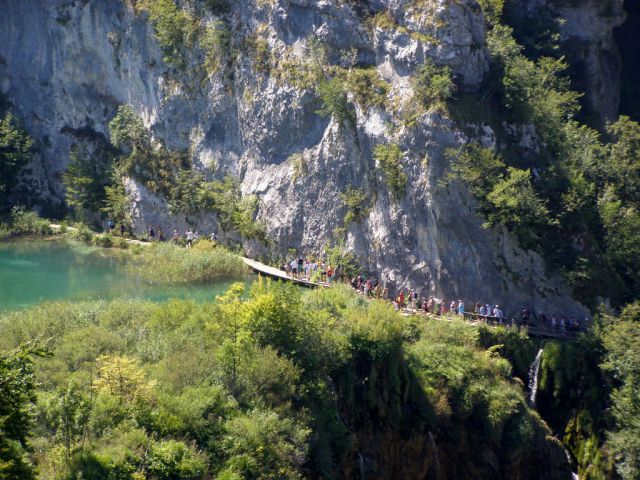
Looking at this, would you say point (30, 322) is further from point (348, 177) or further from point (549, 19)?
point (549, 19)

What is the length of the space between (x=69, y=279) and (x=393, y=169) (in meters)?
16.9

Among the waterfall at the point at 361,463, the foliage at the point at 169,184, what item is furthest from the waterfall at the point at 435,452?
the foliage at the point at 169,184

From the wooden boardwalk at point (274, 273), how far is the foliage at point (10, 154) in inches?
781

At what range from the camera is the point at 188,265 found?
123 ft

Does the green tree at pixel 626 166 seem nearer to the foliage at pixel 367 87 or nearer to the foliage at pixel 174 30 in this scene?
the foliage at pixel 367 87

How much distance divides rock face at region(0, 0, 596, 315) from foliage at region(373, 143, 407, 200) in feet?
1.13

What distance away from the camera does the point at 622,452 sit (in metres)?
27.1

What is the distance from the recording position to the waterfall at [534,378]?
30.4m

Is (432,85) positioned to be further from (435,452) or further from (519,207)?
(435,452)

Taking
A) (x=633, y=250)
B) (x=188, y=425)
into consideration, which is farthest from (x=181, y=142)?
(x=188, y=425)

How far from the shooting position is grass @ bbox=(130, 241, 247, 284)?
3725 centimetres

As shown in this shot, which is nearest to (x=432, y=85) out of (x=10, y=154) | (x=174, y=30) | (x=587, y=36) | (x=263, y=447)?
(x=587, y=36)

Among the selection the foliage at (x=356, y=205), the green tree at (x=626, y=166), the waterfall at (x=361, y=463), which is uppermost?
the green tree at (x=626, y=166)

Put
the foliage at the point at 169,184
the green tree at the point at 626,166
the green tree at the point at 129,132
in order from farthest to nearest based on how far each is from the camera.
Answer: the green tree at the point at 129,132 < the foliage at the point at 169,184 < the green tree at the point at 626,166
